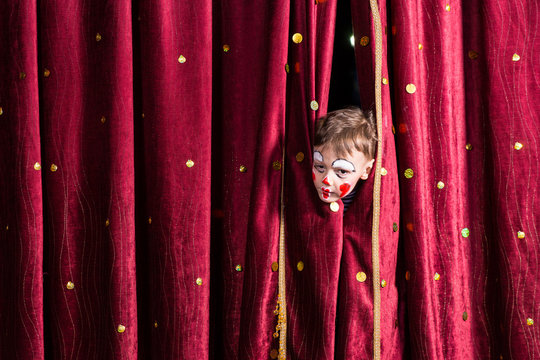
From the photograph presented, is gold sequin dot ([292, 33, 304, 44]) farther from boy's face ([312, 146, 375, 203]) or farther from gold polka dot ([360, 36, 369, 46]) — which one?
boy's face ([312, 146, 375, 203])

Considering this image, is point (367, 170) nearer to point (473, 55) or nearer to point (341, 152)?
point (341, 152)

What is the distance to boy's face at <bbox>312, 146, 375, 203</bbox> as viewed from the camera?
1.00m

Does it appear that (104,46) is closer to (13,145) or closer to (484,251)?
(13,145)

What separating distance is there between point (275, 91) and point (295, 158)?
Result: 0.17 meters

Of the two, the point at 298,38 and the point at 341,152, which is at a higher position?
the point at 298,38

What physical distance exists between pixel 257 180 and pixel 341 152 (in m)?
0.23

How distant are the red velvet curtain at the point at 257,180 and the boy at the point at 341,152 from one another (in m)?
0.06

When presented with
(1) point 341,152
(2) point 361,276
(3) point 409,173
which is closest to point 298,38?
(1) point 341,152

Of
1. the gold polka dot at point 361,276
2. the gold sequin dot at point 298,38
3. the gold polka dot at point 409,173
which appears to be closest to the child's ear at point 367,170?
the gold polka dot at point 409,173

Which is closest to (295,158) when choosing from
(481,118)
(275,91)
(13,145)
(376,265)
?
(275,91)

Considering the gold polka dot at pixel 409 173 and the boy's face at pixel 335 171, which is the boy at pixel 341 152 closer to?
the boy's face at pixel 335 171

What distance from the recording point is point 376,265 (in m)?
1.08

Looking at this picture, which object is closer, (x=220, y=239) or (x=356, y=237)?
(x=356, y=237)

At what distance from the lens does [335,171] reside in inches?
39.9
